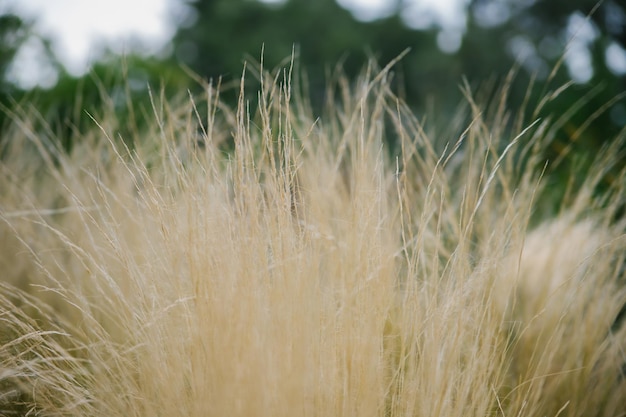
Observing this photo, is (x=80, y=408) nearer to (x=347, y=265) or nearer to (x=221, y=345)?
(x=221, y=345)

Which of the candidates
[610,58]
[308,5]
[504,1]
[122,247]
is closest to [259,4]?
[308,5]

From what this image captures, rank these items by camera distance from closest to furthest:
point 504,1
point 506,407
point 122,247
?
Answer: point 122,247 < point 506,407 < point 504,1

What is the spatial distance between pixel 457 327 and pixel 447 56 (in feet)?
58.7

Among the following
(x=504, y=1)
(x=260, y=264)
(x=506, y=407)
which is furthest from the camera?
(x=504, y=1)

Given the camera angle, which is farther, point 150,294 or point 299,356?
point 150,294

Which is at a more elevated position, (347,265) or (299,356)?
(347,265)

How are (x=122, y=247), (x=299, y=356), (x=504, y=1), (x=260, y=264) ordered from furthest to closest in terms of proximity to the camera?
(x=504, y=1) < (x=122, y=247) < (x=260, y=264) < (x=299, y=356)

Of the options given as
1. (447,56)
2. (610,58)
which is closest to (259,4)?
(447,56)

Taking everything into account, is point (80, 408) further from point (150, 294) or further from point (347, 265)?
point (347, 265)

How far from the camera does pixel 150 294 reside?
4.92 ft

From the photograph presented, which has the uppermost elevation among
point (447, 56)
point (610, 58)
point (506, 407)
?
point (447, 56)

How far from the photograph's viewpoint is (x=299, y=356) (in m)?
1.36

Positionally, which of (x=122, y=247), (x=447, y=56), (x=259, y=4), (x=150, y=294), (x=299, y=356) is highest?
(x=259, y=4)

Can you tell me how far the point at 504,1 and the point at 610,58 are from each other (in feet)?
45.4
